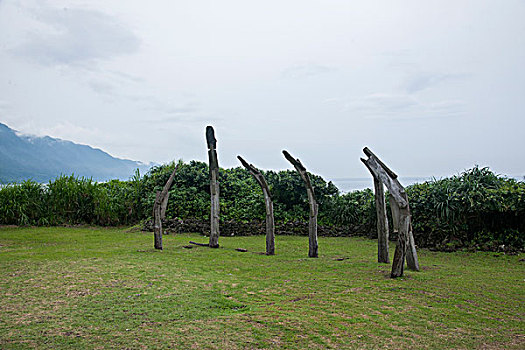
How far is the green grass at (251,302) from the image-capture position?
3.55m

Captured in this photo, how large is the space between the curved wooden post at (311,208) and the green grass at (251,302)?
1.04ft

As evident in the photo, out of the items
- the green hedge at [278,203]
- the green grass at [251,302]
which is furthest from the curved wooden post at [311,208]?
the green hedge at [278,203]

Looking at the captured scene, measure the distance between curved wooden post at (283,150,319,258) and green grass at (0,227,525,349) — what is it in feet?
1.04

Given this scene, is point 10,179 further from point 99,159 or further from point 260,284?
point 99,159

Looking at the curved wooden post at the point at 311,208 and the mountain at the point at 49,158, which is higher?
the mountain at the point at 49,158

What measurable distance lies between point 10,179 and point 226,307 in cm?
1308

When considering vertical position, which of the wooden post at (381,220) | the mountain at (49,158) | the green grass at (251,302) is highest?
the mountain at (49,158)

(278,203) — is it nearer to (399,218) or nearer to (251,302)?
(399,218)

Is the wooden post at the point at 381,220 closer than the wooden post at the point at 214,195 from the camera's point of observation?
Yes

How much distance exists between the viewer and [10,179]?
14180mm

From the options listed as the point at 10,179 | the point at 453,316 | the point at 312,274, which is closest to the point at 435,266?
the point at 312,274

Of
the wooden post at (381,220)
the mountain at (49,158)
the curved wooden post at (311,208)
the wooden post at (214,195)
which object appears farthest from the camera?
the mountain at (49,158)

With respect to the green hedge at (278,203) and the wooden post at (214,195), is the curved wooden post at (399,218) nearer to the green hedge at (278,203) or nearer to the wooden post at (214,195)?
the green hedge at (278,203)

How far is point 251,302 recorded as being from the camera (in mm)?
4734
